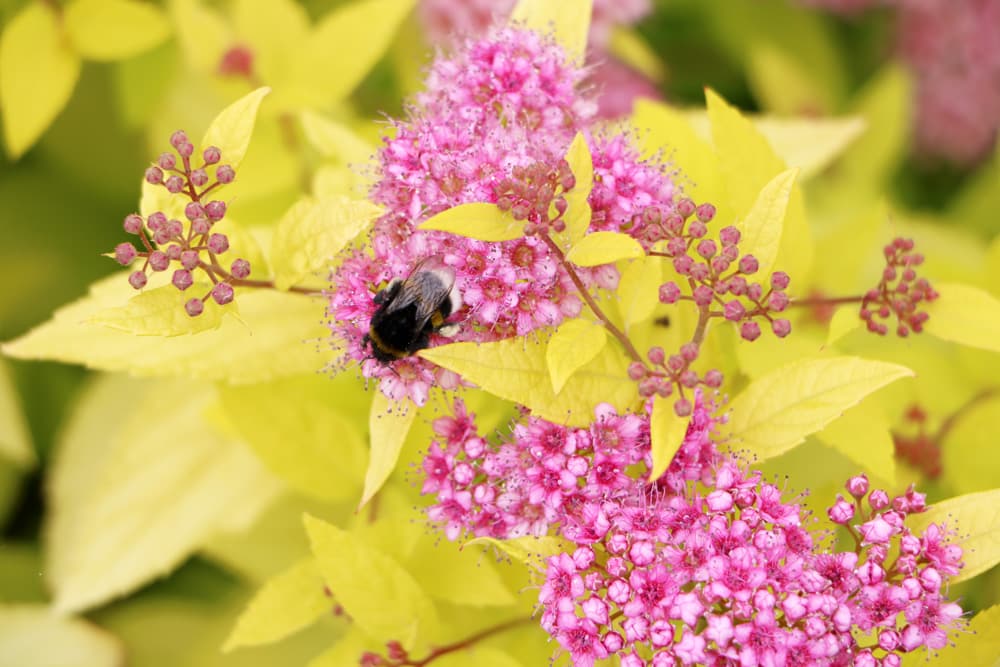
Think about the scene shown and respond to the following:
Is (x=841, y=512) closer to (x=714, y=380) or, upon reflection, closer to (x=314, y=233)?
(x=714, y=380)

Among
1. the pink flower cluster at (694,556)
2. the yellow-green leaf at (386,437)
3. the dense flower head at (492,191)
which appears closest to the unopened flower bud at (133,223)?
the dense flower head at (492,191)

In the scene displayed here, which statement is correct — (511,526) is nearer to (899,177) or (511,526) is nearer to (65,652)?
(65,652)

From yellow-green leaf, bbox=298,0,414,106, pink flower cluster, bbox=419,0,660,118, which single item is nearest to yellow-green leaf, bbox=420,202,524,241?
yellow-green leaf, bbox=298,0,414,106

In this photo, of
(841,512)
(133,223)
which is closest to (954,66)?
(841,512)

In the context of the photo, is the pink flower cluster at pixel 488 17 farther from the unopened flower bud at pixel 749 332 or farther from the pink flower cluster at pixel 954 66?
the unopened flower bud at pixel 749 332

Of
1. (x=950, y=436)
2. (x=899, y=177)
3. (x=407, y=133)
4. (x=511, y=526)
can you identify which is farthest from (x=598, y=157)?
(x=899, y=177)

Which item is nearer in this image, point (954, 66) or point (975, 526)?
point (975, 526)
